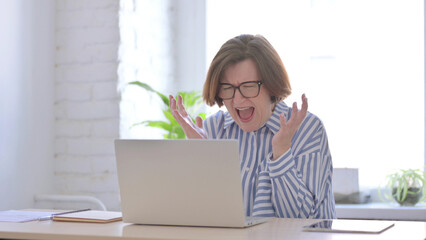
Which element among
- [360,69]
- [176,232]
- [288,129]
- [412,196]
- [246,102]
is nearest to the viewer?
[176,232]

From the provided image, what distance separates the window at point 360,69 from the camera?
10.4ft

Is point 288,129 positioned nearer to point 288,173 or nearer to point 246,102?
point 288,173

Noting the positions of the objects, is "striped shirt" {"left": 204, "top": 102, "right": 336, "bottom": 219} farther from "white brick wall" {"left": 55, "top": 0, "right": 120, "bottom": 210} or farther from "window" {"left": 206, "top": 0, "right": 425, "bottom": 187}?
"window" {"left": 206, "top": 0, "right": 425, "bottom": 187}

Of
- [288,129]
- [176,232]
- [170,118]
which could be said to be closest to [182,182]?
[176,232]

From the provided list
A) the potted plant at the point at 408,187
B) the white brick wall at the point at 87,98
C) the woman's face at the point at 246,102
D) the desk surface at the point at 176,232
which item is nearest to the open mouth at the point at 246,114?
the woman's face at the point at 246,102

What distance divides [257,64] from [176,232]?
784mm

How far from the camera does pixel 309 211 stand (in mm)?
1907

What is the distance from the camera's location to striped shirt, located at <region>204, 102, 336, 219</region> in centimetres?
188

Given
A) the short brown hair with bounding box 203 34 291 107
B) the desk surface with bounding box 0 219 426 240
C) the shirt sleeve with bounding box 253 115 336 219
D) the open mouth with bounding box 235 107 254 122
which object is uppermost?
the short brown hair with bounding box 203 34 291 107

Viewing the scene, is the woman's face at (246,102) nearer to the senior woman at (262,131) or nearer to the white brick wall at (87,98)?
the senior woman at (262,131)

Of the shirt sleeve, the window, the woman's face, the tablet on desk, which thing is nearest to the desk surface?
the tablet on desk

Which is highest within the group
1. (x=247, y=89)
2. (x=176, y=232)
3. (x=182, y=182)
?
(x=247, y=89)

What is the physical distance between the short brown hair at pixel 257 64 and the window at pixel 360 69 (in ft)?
3.91

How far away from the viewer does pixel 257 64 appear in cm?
210
